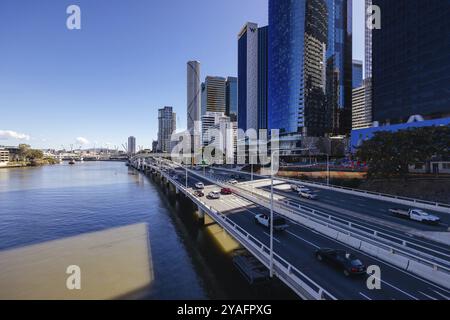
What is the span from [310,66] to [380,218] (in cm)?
12910

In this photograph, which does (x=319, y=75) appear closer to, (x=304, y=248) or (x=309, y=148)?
(x=309, y=148)

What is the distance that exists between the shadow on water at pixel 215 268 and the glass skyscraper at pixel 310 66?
112517mm

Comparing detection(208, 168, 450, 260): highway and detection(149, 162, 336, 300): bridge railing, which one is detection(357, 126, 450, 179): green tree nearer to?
detection(208, 168, 450, 260): highway

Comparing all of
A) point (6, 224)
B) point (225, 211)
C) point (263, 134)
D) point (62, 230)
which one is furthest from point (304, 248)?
point (263, 134)

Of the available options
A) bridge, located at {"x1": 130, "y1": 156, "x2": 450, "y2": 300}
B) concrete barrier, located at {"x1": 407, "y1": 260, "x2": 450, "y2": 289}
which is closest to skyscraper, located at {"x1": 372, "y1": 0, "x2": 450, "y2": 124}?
bridge, located at {"x1": 130, "y1": 156, "x2": 450, "y2": 300}

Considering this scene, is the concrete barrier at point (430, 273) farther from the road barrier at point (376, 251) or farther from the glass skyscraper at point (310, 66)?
the glass skyscraper at point (310, 66)

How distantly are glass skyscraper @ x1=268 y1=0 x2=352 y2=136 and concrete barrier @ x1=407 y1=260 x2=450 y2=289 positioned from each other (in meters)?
130

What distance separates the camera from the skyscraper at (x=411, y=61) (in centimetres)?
8738

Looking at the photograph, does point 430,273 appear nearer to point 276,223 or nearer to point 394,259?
point 394,259

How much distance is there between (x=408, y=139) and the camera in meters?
48.6

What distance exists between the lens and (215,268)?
2819cm

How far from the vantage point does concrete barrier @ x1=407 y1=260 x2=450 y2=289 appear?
54.3 feet

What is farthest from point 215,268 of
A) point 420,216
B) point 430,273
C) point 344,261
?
point 420,216
